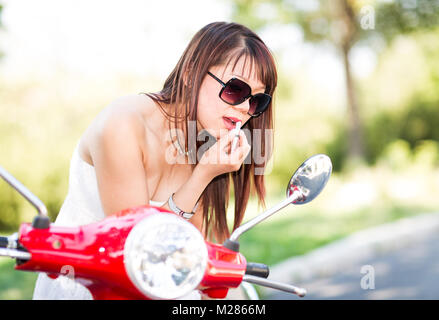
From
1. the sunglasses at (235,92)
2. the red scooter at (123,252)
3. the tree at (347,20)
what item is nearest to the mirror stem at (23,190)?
the red scooter at (123,252)

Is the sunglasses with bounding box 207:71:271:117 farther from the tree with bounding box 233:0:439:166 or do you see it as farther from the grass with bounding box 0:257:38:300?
the tree with bounding box 233:0:439:166

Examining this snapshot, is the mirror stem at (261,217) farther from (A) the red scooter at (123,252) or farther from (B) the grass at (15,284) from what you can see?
(B) the grass at (15,284)

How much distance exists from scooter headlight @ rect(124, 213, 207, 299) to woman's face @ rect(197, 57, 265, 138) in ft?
2.17

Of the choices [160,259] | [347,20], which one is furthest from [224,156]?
[347,20]

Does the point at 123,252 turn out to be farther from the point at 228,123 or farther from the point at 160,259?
the point at 228,123

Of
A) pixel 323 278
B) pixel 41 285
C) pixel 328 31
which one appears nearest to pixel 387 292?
pixel 323 278

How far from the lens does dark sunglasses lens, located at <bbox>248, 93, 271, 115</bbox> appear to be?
1.57m

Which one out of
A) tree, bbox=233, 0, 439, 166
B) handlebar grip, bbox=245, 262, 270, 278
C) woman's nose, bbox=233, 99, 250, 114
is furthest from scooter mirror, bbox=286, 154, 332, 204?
tree, bbox=233, 0, 439, 166

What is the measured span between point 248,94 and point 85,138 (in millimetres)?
553

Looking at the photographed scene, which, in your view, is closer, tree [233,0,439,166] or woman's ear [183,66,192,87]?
woman's ear [183,66,192,87]

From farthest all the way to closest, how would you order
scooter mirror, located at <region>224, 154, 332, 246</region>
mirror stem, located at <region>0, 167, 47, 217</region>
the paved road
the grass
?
the paved road → the grass → scooter mirror, located at <region>224, 154, 332, 246</region> → mirror stem, located at <region>0, 167, 47, 217</region>

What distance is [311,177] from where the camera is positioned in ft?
4.16

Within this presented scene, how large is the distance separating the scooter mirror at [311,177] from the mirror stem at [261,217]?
2cm

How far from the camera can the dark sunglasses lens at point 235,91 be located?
4.91 ft
